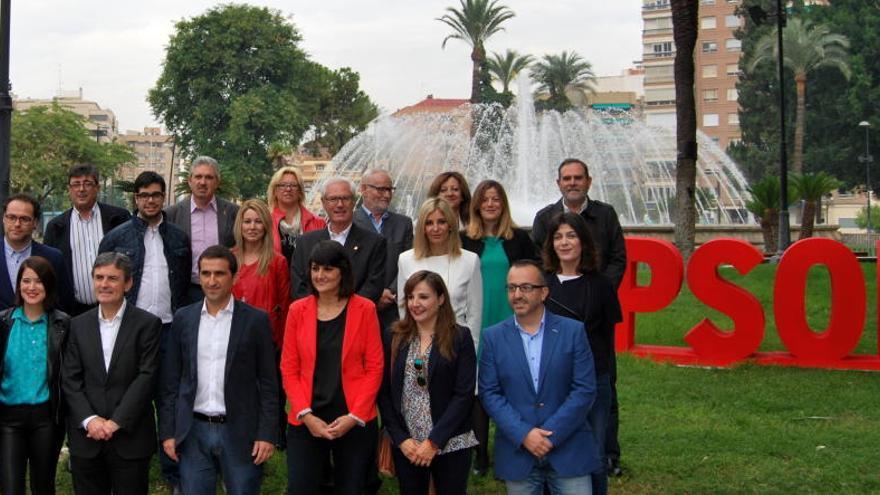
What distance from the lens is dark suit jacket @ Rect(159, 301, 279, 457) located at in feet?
17.1

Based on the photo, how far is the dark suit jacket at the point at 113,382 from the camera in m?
5.24

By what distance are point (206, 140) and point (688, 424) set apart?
49.2m

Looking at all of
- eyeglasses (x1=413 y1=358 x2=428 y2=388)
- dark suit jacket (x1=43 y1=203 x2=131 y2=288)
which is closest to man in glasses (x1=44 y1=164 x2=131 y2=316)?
dark suit jacket (x1=43 y1=203 x2=131 y2=288)

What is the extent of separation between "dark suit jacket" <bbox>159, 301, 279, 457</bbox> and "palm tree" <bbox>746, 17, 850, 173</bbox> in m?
47.6

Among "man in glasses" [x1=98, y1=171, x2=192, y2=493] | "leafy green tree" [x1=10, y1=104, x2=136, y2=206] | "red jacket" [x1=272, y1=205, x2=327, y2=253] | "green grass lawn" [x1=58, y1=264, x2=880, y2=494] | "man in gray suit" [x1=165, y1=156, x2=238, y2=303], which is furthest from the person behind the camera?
"leafy green tree" [x1=10, y1=104, x2=136, y2=206]

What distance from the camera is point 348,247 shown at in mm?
6211

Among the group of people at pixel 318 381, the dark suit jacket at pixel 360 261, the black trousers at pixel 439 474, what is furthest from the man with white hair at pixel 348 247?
the black trousers at pixel 439 474

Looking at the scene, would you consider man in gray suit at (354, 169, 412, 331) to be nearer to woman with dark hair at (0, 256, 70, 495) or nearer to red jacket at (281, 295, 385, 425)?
red jacket at (281, 295, 385, 425)

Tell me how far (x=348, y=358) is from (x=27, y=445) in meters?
1.91

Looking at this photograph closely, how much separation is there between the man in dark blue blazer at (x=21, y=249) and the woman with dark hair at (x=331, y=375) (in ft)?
5.78

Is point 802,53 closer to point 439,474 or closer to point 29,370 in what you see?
point 439,474

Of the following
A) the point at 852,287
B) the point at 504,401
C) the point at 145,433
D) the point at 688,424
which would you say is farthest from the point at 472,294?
the point at 852,287

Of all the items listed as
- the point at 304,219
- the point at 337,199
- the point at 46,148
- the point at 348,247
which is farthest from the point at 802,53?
the point at 348,247

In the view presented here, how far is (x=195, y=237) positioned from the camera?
688cm
